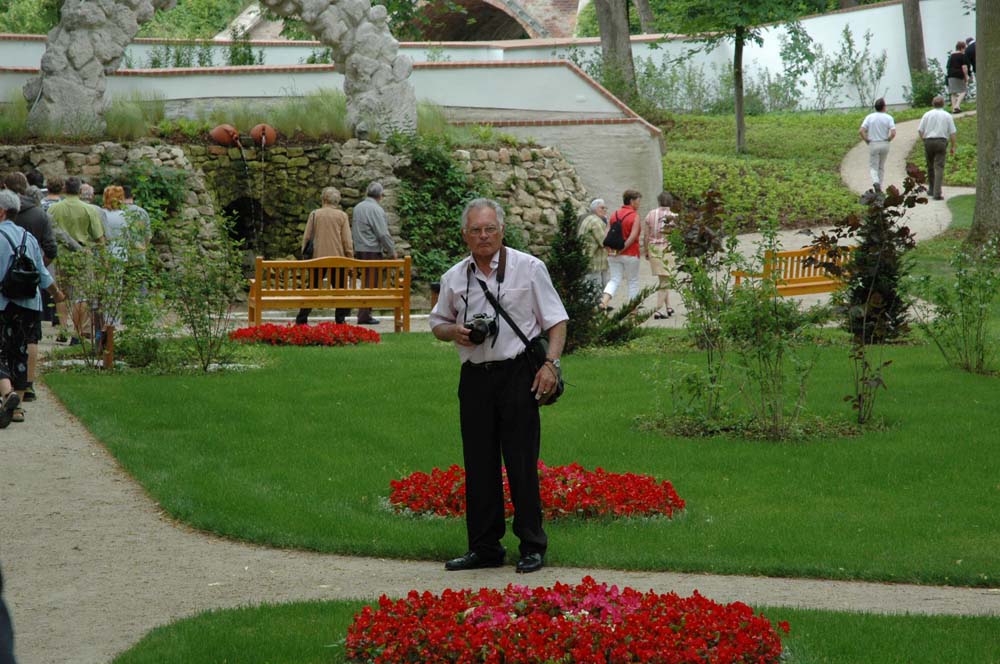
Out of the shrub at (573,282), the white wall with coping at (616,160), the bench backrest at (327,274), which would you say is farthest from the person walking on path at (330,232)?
the white wall with coping at (616,160)

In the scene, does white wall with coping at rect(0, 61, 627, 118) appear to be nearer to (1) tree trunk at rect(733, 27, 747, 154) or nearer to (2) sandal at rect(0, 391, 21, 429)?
(1) tree trunk at rect(733, 27, 747, 154)

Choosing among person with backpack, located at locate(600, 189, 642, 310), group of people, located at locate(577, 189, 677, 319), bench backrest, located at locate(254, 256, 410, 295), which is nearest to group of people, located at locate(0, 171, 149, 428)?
bench backrest, located at locate(254, 256, 410, 295)

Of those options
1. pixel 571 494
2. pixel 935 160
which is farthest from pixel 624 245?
pixel 935 160

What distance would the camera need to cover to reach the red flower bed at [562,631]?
4.73 m

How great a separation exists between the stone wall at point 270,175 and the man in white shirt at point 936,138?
755cm

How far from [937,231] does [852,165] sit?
20.5 ft

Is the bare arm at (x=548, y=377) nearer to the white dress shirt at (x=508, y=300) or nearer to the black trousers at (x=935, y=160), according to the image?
the white dress shirt at (x=508, y=300)

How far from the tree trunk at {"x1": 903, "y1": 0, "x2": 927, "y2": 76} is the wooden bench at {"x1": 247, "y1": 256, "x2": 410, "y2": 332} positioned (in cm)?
2265

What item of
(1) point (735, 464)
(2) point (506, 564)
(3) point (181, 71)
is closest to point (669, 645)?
A: (2) point (506, 564)

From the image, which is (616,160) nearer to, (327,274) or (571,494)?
(327,274)

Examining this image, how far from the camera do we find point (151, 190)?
19844 mm

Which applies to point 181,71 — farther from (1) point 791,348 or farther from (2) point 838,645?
(2) point 838,645

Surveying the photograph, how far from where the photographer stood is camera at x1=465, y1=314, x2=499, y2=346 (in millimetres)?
6195

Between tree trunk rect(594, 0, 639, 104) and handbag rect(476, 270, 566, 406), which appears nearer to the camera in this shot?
handbag rect(476, 270, 566, 406)
